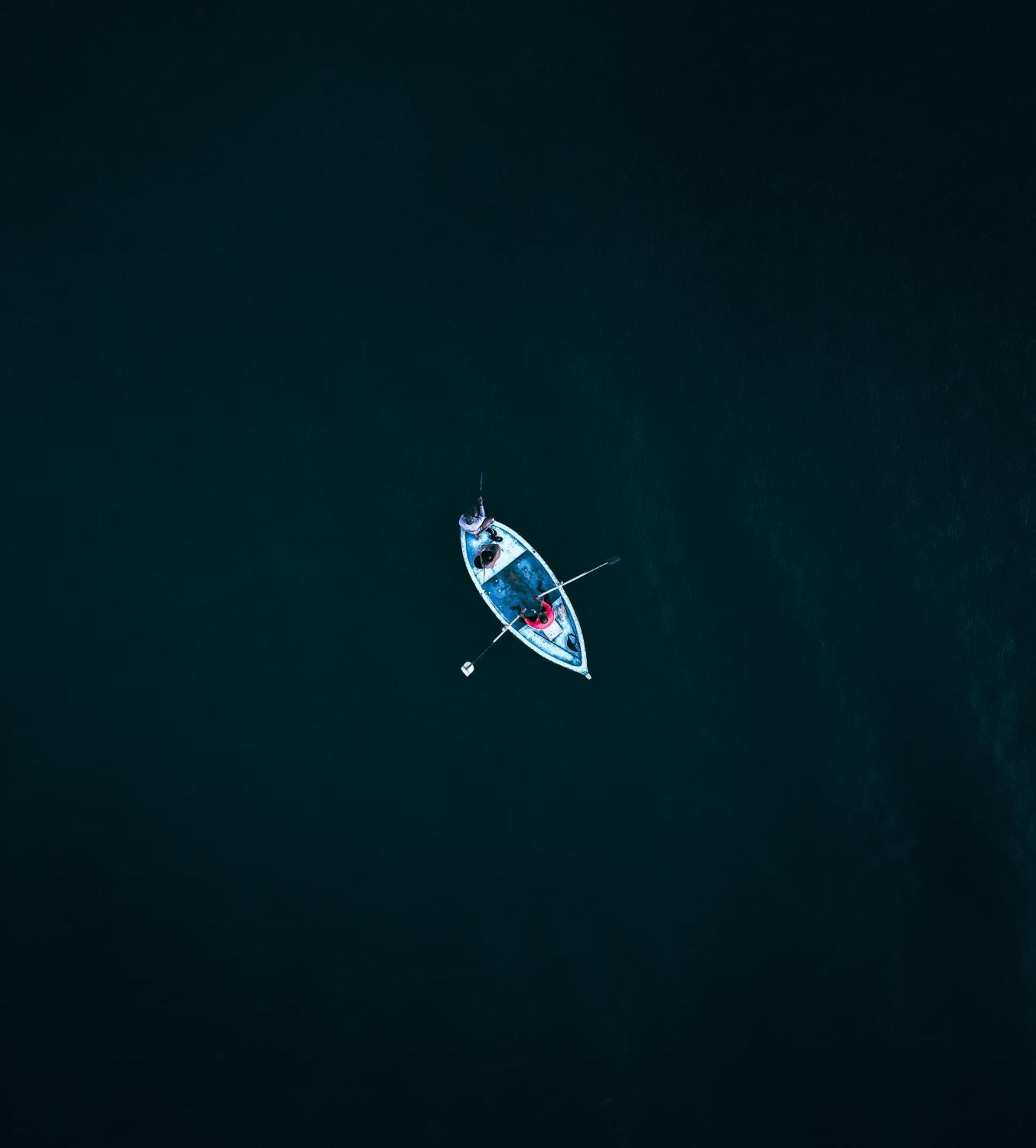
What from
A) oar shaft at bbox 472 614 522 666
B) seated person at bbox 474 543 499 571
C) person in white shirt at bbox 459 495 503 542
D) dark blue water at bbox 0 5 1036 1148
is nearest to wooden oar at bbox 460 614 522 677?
oar shaft at bbox 472 614 522 666

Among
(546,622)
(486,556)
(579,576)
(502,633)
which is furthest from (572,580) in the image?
(486,556)

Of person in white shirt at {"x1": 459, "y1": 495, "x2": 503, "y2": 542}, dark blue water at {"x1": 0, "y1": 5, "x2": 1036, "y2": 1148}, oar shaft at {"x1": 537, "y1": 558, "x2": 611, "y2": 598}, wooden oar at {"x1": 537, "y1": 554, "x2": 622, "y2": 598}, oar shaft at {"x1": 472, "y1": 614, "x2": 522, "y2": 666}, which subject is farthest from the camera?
wooden oar at {"x1": 537, "y1": 554, "x2": 622, "y2": 598}

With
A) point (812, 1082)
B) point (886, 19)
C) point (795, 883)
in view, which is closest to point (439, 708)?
point (795, 883)

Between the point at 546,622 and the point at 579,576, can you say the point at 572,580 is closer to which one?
the point at 579,576

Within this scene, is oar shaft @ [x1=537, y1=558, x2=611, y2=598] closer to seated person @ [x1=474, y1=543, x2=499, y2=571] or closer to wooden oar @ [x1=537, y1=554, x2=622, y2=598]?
wooden oar @ [x1=537, y1=554, x2=622, y2=598]

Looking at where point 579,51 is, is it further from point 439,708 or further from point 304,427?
point 439,708

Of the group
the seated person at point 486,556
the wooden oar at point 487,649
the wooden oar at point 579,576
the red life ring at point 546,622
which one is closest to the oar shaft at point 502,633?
the wooden oar at point 487,649
